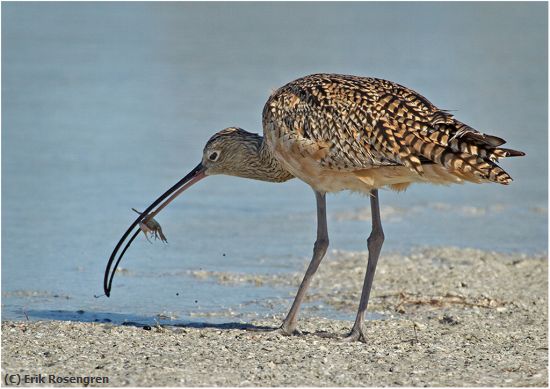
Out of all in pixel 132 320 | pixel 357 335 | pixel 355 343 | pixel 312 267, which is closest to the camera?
pixel 355 343

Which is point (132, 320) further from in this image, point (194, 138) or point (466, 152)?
point (194, 138)

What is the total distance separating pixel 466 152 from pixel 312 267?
1.59 metres

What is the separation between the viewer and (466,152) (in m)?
7.18

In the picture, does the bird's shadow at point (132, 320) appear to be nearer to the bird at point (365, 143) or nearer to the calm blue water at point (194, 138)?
the calm blue water at point (194, 138)

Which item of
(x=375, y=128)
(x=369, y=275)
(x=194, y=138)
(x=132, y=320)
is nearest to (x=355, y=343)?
(x=369, y=275)

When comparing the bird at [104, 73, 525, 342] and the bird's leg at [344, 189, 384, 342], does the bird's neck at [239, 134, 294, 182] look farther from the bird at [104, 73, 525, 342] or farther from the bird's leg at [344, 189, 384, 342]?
the bird's leg at [344, 189, 384, 342]

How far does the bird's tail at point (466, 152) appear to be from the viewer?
23.4ft

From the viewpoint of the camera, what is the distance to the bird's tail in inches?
281

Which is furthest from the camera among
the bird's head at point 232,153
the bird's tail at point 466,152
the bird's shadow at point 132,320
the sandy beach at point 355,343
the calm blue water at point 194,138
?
the calm blue water at point 194,138

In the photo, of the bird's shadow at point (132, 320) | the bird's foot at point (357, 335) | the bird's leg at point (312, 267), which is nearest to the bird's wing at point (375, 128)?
the bird's leg at point (312, 267)

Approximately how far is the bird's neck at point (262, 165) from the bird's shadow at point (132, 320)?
3.95ft

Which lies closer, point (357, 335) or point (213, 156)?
point (357, 335)

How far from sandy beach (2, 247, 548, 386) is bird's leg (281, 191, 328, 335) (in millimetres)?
132

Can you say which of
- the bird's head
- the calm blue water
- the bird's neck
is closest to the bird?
the bird's neck
